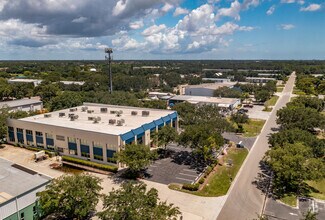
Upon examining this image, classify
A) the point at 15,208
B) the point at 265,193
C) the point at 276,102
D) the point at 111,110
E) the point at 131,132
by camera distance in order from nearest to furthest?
the point at 15,208
the point at 265,193
the point at 131,132
the point at 111,110
the point at 276,102

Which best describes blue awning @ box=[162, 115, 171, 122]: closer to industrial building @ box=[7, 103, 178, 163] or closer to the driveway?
industrial building @ box=[7, 103, 178, 163]

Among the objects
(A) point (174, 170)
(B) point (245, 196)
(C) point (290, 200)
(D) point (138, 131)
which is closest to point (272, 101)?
(D) point (138, 131)

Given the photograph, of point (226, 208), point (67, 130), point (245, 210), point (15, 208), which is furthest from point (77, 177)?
point (67, 130)

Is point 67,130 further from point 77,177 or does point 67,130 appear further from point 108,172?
point 77,177

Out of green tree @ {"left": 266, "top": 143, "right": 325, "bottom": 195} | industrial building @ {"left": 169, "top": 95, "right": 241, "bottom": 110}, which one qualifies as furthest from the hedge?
industrial building @ {"left": 169, "top": 95, "right": 241, "bottom": 110}

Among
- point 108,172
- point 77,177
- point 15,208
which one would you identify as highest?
point 77,177
